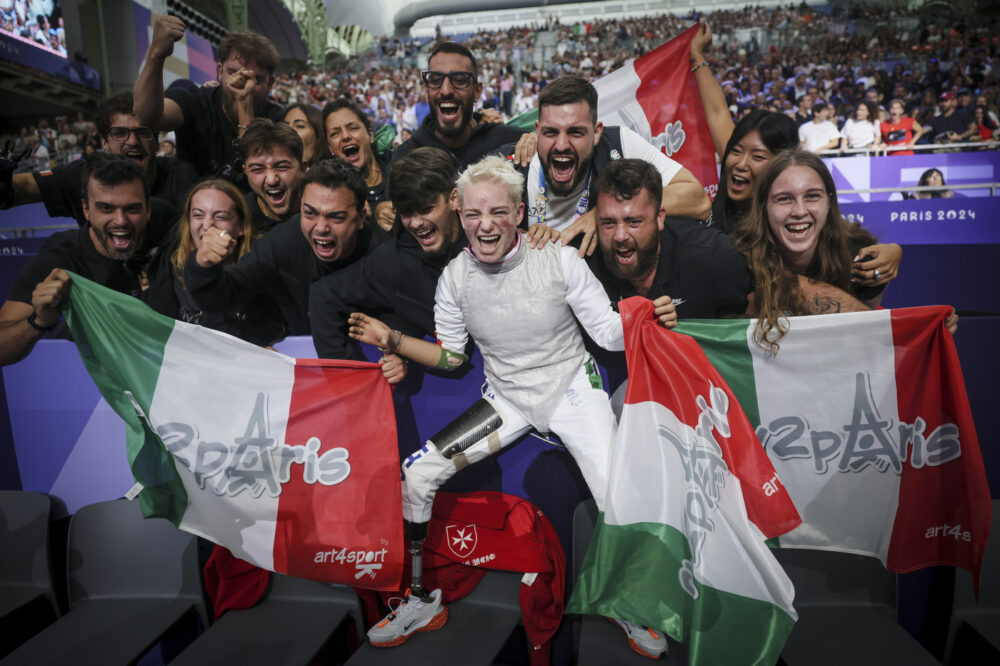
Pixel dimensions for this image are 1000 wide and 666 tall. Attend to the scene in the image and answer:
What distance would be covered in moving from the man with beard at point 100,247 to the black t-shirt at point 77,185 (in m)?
0.38

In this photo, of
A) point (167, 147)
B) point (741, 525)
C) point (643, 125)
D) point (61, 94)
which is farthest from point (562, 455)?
point (61, 94)

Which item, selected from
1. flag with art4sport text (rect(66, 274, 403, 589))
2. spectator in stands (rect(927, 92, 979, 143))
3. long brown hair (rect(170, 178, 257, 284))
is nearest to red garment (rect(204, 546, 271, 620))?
flag with art4sport text (rect(66, 274, 403, 589))

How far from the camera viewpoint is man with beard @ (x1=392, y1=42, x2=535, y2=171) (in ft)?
12.1

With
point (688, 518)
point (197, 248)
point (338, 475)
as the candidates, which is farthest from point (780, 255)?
point (197, 248)

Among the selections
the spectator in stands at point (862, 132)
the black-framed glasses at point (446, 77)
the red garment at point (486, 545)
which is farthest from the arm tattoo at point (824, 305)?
the spectator in stands at point (862, 132)

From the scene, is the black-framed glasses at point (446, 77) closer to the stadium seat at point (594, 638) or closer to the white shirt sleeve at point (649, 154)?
the white shirt sleeve at point (649, 154)

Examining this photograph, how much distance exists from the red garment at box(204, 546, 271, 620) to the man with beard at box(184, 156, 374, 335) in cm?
132

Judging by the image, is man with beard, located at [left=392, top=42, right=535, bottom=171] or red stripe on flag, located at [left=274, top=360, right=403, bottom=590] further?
man with beard, located at [left=392, top=42, right=535, bottom=171]

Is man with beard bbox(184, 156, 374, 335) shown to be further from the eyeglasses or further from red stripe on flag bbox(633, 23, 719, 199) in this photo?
red stripe on flag bbox(633, 23, 719, 199)

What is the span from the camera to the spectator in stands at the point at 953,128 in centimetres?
979

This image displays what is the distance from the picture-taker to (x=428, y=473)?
279 cm

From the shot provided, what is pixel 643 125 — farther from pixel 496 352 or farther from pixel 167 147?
pixel 167 147

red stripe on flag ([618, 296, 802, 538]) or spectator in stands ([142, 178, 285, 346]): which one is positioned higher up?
spectator in stands ([142, 178, 285, 346])

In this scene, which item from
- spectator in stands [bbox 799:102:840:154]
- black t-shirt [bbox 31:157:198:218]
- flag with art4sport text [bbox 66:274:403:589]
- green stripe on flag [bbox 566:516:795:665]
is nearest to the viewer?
green stripe on flag [bbox 566:516:795:665]
